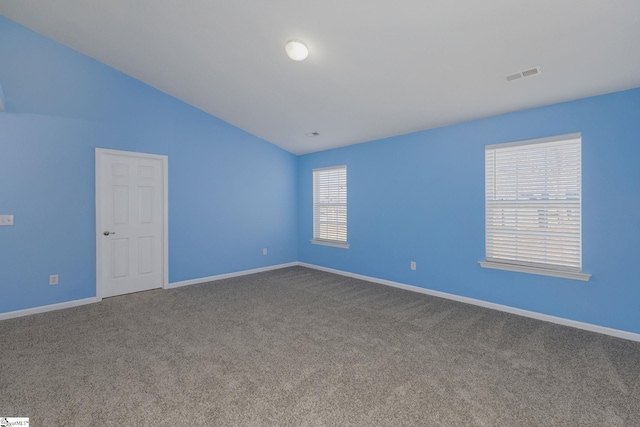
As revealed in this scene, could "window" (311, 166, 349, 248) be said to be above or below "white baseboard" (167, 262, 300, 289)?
above

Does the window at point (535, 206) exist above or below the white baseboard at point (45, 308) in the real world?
above

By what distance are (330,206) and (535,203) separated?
326 centimetres

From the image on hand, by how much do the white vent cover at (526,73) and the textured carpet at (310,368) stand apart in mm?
2474

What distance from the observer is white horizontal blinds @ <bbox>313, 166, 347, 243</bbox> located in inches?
215

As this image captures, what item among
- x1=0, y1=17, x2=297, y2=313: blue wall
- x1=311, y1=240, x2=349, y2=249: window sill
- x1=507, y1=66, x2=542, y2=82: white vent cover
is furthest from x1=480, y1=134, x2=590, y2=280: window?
x1=0, y1=17, x2=297, y2=313: blue wall

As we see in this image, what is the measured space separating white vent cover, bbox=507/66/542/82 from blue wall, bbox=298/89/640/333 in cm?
73

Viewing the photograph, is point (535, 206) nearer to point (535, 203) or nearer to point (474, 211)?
point (535, 203)

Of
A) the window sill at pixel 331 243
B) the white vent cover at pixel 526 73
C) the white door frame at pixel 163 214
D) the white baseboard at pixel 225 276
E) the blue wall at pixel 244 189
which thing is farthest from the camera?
the window sill at pixel 331 243

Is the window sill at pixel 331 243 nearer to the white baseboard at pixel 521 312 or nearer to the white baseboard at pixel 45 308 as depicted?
the white baseboard at pixel 521 312

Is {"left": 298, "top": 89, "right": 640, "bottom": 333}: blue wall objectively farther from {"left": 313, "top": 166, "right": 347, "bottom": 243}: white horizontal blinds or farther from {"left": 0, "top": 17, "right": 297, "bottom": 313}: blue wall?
{"left": 0, "top": 17, "right": 297, "bottom": 313}: blue wall

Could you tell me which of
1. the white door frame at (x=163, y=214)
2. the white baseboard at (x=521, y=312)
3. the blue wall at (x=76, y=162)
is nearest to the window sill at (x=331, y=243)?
the white baseboard at (x=521, y=312)

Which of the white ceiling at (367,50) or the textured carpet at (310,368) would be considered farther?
the white ceiling at (367,50)

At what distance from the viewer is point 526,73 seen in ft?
8.93

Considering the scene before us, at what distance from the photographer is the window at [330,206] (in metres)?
5.45
